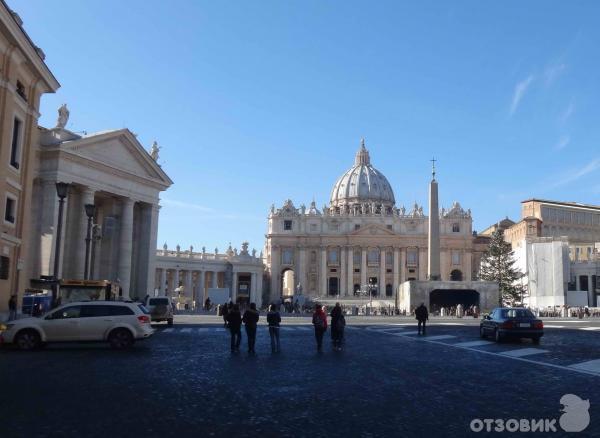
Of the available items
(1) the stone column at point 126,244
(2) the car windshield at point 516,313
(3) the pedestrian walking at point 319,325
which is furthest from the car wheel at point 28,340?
(1) the stone column at point 126,244

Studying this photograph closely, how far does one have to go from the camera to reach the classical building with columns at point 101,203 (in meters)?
38.0

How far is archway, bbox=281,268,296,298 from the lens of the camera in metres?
117

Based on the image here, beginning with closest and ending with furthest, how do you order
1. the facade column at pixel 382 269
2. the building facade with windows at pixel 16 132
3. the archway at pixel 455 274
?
the building facade with windows at pixel 16 132 → the facade column at pixel 382 269 → the archway at pixel 455 274

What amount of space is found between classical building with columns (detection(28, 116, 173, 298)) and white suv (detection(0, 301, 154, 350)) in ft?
61.0

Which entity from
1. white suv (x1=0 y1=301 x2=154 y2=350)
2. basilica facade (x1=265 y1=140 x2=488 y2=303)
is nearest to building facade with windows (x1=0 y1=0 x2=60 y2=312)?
white suv (x1=0 y1=301 x2=154 y2=350)

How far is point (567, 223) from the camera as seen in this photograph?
3930 inches

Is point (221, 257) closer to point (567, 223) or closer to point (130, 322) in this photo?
point (567, 223)

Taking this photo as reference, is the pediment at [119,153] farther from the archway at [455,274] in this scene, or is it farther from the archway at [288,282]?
the archway at [455,274]

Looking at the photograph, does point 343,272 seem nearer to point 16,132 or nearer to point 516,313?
point 16,132

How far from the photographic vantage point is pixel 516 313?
69.8ft

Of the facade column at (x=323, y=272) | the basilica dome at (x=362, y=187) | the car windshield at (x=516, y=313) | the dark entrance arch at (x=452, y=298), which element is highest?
the basilica dome at (x=362, y=187)

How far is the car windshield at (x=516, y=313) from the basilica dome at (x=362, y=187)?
4685 inches

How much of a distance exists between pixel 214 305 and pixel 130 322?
50.3 meters

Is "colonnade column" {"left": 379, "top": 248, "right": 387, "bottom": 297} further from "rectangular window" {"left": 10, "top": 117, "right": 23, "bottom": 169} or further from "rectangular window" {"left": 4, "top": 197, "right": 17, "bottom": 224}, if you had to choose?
"rectangular window" {"left": 10, "top": 117, "right": 23, "bottom": 169}
